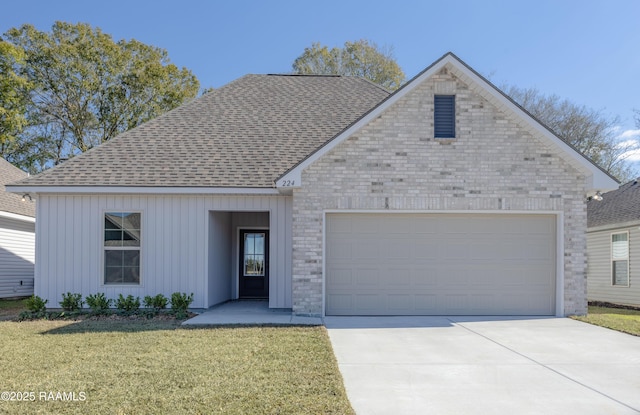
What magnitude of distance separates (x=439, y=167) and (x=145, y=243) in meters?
7.02

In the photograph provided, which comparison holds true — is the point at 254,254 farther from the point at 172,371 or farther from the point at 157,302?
the point at 172,371

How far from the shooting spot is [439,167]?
36.9ft

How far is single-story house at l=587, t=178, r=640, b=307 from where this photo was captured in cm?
1666

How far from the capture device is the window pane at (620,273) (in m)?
17.2

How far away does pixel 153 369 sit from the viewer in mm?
6656

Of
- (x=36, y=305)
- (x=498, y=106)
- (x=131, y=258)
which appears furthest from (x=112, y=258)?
(x=498, y=106)

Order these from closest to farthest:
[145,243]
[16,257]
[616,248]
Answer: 1. [145,243]
2. [616,248]
3. [16,257]

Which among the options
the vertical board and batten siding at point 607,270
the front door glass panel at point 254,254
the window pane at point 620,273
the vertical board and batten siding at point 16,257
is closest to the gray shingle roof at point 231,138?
the front door glass panel at point 254,254

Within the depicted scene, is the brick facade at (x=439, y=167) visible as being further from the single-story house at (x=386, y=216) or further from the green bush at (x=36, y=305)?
the green bush at (x=36, y=305)

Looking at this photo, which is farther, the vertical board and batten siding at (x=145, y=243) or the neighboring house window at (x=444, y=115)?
the vertical board and batten siding at (x=145, y=243)

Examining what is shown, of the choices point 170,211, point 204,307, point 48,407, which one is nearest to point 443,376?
point 48,407

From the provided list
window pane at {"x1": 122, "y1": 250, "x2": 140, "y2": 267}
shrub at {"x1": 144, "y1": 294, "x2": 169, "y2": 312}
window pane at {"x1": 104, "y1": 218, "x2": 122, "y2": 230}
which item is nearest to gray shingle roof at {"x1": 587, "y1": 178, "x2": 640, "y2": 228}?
shrub at {"x1": 144, "y1": 294, "x2": 169, "y2": 312}

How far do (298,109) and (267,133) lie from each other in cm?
173

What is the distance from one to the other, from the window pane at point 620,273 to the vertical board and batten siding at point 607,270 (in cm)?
17
